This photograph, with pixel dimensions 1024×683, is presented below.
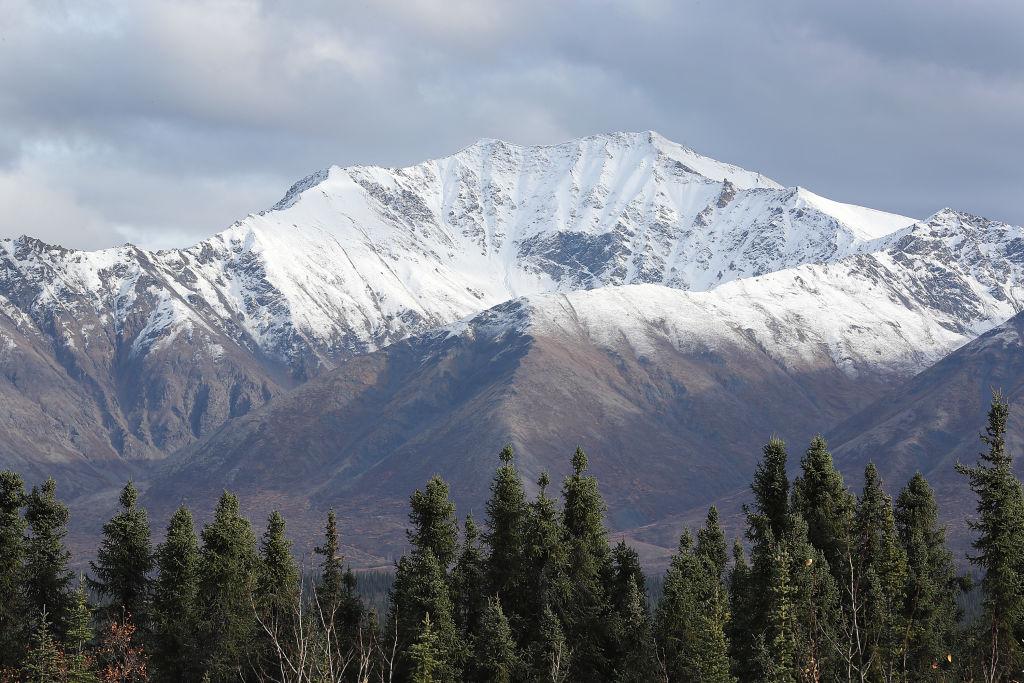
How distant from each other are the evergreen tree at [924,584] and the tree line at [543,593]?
0.77 feet

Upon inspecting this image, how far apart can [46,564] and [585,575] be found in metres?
44.0

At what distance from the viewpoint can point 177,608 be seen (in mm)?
120188

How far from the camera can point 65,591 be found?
393ft

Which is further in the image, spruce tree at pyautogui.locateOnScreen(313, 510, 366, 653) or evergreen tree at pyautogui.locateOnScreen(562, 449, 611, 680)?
spruce tree at pyautogui.locateOnScreen(313, 510, 366, 653)

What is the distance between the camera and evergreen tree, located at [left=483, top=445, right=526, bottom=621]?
111 metres

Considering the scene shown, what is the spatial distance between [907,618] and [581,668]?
24816mm

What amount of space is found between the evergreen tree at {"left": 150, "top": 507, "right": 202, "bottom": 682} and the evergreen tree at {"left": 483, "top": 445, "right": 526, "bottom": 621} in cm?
2532

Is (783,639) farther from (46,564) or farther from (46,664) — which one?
(46,564)

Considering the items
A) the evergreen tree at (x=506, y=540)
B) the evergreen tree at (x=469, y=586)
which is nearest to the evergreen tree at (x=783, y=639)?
the evergreen tree at (x=506, y=540)

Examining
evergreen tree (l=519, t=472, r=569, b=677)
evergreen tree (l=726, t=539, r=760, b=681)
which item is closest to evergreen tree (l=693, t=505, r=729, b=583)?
evergreen tree (l=726, t=539, r=760, b=681)

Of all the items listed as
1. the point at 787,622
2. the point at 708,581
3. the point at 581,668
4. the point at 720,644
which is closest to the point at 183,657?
the point at 581,668

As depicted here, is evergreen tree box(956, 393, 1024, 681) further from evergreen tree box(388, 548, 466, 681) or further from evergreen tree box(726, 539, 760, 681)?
evergreen tree box(388, 548, 466, 681)

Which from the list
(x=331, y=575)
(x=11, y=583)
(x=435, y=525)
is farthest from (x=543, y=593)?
(x=11, y=583)

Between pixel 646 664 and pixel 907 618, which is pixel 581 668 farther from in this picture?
pixel 907 618
